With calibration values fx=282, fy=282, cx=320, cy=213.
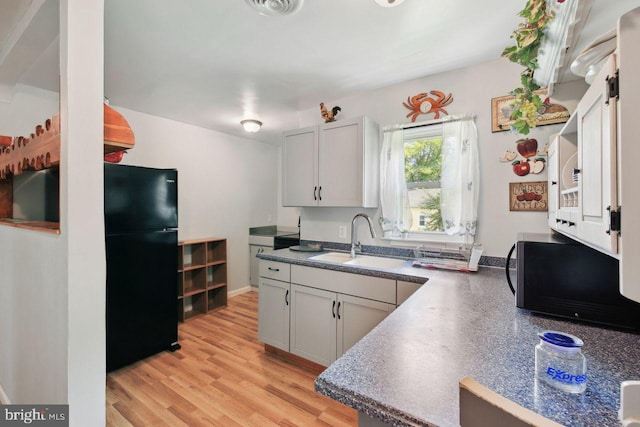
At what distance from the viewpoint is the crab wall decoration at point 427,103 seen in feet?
7.51

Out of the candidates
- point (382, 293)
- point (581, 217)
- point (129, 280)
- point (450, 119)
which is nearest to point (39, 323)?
point (129, 280)

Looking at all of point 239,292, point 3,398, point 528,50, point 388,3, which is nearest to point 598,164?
point 528,50

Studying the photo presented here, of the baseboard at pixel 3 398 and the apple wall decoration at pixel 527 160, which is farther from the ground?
the apple wall decoration at pixel 527 160

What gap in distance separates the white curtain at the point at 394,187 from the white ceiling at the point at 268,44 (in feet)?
1.65

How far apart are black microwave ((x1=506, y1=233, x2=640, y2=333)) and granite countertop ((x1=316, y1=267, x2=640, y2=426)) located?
0.18ft

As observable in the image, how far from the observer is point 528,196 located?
1958 mm

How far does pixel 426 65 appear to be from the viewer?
7.09 feet

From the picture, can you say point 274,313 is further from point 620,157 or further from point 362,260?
point 620,157

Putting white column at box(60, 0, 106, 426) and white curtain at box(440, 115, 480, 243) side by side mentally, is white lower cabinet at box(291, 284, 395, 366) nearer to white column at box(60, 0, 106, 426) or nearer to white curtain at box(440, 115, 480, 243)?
white curtain at box(440, 115, 480, 243)

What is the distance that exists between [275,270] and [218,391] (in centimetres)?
96

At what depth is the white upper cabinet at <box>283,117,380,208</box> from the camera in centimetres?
242

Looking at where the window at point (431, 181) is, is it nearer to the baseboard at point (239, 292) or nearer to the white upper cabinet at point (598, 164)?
the white upper cabinet at point (598, 164)

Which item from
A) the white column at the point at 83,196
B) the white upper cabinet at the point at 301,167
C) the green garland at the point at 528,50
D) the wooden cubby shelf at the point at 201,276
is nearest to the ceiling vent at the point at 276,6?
the white column at the point at 83,196

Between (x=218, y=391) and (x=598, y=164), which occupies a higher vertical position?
(x=598, y=164)
